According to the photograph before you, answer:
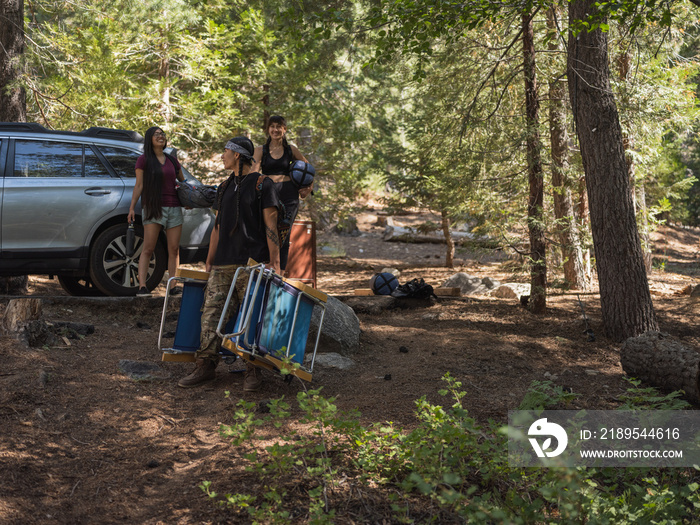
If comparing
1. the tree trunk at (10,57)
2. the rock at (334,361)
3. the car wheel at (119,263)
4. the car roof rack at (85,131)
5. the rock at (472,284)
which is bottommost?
the rock at (334,361)

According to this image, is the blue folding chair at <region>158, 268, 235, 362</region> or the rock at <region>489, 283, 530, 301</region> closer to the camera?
the blue folding chair at <region>158, 268, 235, 362</region>

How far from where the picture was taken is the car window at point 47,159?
754 centimetres

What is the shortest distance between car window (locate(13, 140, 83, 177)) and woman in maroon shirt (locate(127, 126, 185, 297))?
97 centimetres

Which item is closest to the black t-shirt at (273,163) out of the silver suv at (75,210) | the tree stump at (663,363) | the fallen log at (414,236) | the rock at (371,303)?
the silver suv at (75,210)

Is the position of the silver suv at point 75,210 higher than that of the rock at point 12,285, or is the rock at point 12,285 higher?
the silver suv at point 75,210

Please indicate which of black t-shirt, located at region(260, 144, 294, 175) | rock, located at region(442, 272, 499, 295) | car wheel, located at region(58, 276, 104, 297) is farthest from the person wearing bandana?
rock, located at region(442, 272, 499, 295)

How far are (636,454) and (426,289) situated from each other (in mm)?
5747

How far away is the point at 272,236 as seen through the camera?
547 centimetres

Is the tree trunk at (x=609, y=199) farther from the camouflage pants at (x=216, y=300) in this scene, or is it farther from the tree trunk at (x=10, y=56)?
the tree trunk at (x=10, y=56)

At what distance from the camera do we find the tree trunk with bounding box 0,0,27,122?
8914mm

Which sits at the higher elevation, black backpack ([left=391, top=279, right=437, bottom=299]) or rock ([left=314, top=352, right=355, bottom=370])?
black backpack ([left=391, top=279, right=437, bottom=299])

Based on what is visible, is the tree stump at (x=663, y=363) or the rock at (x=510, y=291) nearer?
the tree stump at (x=663, y=363)

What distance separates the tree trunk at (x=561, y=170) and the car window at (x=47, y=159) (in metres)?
6.44

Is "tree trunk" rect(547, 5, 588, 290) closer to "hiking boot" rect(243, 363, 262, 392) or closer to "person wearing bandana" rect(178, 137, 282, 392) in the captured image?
"person wearing bandana" rect(178, 137, 282, 392)
